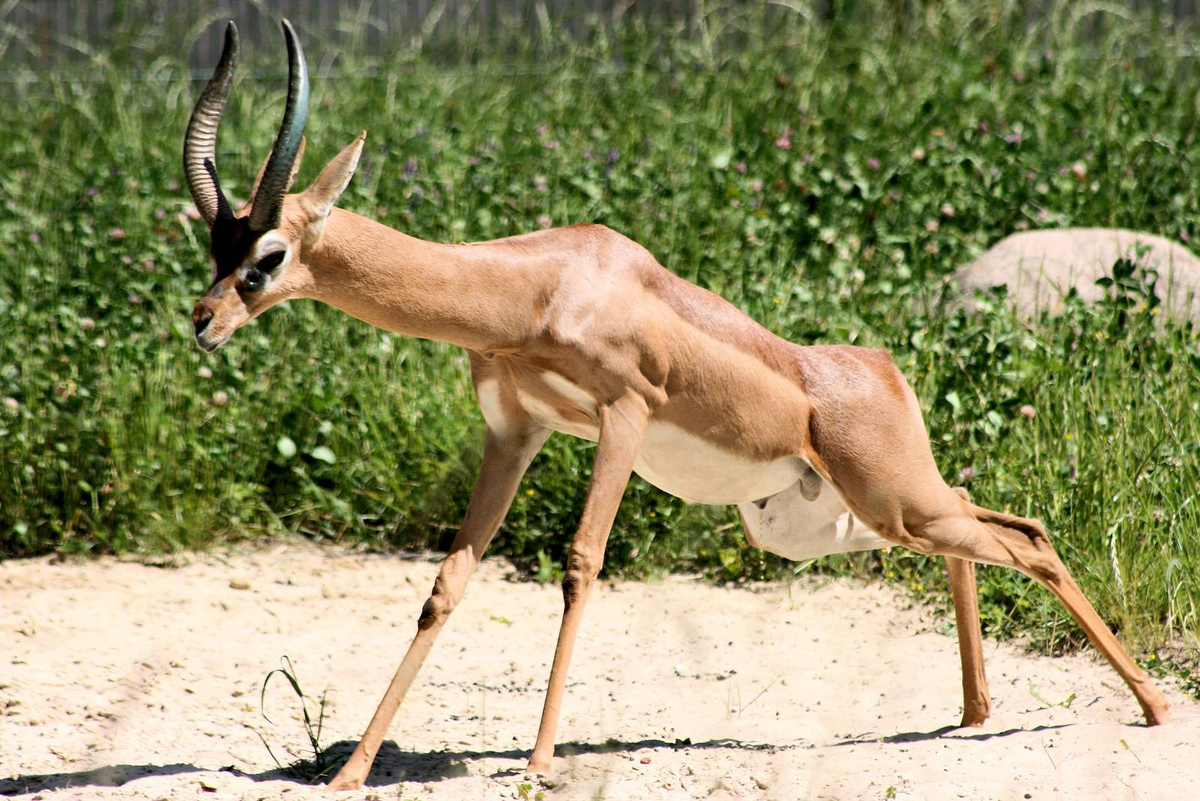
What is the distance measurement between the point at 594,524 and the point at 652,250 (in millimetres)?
3570

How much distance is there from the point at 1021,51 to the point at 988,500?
16.0 feet

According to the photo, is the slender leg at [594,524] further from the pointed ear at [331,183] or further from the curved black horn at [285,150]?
the curved black horn at [285,150]

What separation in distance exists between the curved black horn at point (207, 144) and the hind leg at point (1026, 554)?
2.07 metres

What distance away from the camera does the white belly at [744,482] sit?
3.58 m

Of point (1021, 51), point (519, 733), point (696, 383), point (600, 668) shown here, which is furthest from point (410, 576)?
point (1021, 51)

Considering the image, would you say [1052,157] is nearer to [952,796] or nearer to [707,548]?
[707,548]

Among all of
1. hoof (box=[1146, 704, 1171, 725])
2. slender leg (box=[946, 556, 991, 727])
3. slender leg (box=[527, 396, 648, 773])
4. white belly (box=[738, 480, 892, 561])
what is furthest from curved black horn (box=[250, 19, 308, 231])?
hoof (box=[1146, 704, 1171, 725])

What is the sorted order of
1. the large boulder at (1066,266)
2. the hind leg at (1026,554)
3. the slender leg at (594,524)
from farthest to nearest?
the large boulder at (1066,266), the hind leg at (1026,554), the slender leg at (594,524)

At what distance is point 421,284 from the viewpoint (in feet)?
10.5

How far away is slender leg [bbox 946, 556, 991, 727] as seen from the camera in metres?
4.03

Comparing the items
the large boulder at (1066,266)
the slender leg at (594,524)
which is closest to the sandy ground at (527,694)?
the slender leg at (594,524)

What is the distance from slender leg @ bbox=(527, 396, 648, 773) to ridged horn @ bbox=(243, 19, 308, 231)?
0.98m

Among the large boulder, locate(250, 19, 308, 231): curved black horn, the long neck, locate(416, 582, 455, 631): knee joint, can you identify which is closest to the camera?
locate(250, 19, 308, 231): curved black horn

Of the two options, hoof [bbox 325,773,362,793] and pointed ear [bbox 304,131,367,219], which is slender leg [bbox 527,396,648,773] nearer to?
hoof [bbox 325,773,362,793]
